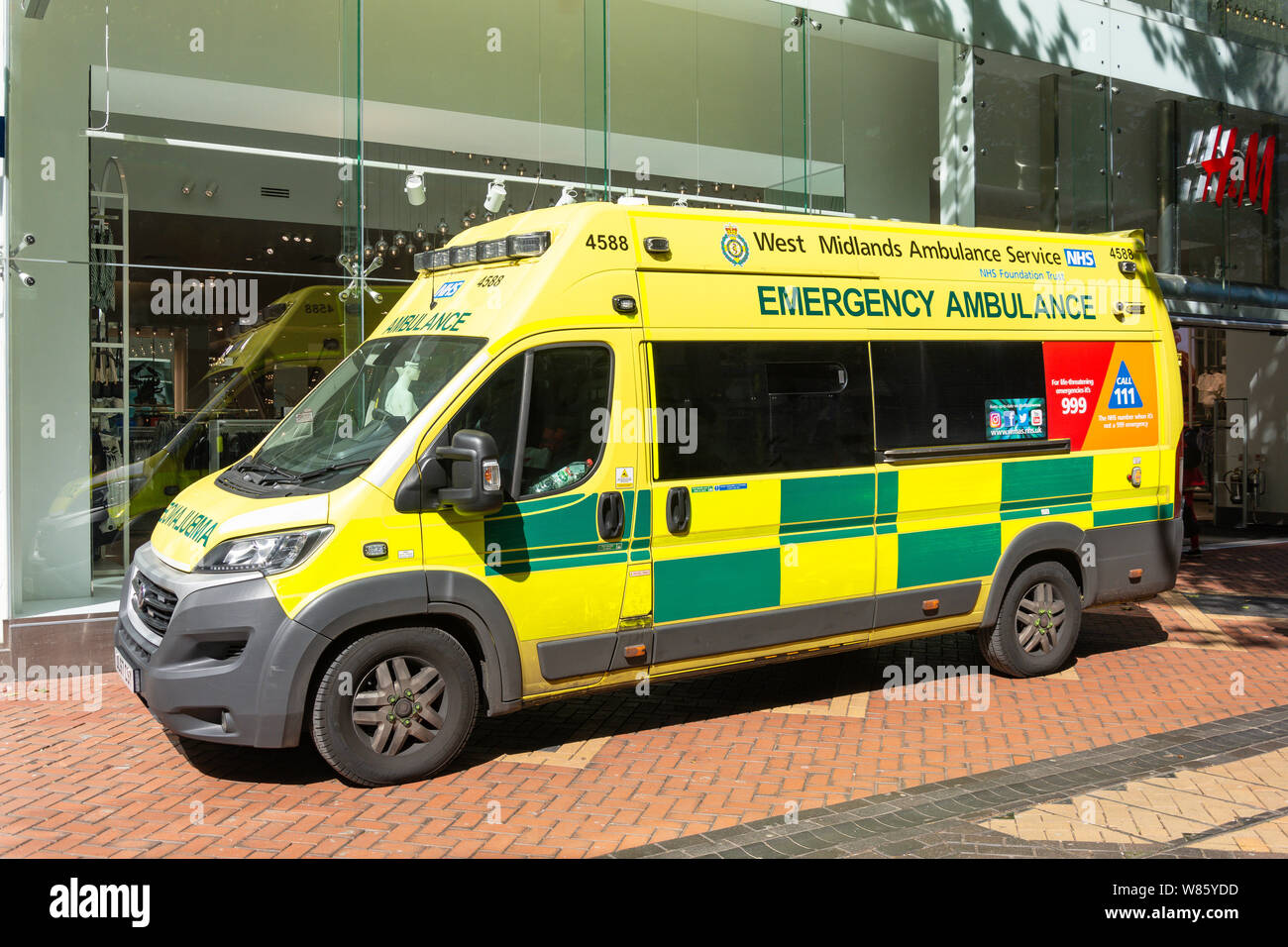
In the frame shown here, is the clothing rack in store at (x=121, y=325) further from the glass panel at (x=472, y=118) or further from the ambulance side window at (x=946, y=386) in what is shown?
A: the ambulance side window at (x=946, y=386)

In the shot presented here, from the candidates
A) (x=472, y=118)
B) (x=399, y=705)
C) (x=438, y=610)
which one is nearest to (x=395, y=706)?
(x=399, y=705)

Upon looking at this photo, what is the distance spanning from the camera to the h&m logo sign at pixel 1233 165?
15613 millimetres

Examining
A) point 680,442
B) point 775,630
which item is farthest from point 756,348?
point 775,630

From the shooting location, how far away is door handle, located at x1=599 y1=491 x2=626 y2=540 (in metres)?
5.96

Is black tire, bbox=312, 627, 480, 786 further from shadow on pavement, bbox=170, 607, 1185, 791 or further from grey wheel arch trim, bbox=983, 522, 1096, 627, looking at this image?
grey wheel arch trim, bbox=983, 522, 1096, 627

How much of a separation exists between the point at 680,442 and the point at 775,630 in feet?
3.93

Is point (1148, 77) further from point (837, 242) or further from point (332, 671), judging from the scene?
point (332, 671)

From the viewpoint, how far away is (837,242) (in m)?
6.95

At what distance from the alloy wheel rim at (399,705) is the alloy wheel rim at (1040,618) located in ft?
13.0

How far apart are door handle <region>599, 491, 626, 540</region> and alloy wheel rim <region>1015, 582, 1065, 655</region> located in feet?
10.1

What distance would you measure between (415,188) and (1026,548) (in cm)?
599

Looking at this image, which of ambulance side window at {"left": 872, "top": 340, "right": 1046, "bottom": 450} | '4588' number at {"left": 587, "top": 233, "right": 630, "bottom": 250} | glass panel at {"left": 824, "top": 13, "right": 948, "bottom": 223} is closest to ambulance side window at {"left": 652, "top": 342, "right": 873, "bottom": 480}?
ambulance side window at {"left": 872, "top": 340, "right": 1046, "bottom": 450}

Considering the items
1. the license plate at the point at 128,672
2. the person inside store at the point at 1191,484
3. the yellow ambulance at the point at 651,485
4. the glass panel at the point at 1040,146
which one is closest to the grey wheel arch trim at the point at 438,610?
the yellow ambulance at the point at 651,485

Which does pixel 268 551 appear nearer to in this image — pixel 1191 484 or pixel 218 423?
pixel 218 423
